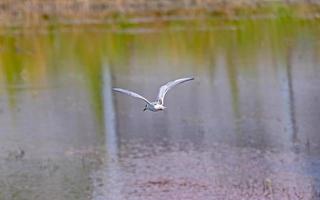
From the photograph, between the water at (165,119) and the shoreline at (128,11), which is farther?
→ the shoreline at (128,11)

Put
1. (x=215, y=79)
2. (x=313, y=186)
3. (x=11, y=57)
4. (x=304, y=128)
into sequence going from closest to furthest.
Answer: (x=313, y=186) → (x=304, y=128) → (x=215, y=79) → (x=11, y=57)

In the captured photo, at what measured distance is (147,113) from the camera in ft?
51.2

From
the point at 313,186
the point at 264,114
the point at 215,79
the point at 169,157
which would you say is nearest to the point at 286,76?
the point at 215,79

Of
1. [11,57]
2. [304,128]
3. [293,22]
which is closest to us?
[304,128]

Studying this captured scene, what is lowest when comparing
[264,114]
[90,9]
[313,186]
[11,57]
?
[313,186]

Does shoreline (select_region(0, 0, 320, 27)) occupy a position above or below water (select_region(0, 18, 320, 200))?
above

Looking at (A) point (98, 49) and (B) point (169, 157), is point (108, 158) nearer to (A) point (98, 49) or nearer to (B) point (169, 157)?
(B) point (169, 157)

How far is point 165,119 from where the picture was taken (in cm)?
1510

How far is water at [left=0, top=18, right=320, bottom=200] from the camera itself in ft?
37.9

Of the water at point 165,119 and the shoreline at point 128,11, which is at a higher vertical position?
the shoreline at point 128,11

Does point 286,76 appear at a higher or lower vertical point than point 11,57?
lower

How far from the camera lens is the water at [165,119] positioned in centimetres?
1156

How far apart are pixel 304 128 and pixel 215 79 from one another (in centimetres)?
443

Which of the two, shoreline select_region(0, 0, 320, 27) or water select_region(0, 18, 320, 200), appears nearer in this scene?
water select_region(0, 18, 320, 200)
